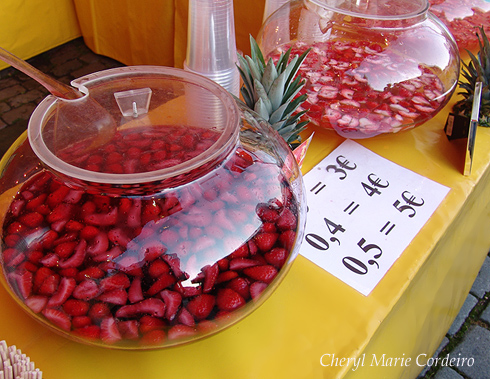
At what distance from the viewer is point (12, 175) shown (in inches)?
23.7

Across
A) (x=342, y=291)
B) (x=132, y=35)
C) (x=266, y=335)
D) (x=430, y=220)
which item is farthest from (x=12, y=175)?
(x=132, y=35)

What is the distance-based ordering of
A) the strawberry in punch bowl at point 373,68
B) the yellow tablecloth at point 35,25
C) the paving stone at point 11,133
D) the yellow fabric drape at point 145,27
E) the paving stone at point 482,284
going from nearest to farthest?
1. the strawberry in punch bowl at point 373,68
2. the paving stone at point 482,284
3. the yellow fabric drape at point 145,27
4. the paving stone at point 11,133
5. the yellow tablecloth at point 35,25

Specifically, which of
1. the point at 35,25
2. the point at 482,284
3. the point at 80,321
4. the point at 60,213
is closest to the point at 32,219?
the point at 60,213

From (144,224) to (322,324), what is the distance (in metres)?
0.35

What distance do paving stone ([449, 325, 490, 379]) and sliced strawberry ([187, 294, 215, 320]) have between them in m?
1.16

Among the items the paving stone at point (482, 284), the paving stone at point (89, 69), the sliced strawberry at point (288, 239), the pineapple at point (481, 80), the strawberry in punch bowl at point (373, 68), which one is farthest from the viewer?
the paving stone at point (89, 69)

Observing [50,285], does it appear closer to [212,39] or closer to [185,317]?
[185,317]

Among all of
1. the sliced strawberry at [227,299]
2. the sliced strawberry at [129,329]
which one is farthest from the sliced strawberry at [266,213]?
the sliced strawberry at [129,329]

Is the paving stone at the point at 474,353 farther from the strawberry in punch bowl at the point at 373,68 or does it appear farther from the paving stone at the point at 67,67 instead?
the paving stone at the point at 67,67

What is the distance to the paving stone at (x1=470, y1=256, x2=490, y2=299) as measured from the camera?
61.3 inches

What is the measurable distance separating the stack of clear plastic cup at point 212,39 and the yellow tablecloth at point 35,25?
1.85 meters

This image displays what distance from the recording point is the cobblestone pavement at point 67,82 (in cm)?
133

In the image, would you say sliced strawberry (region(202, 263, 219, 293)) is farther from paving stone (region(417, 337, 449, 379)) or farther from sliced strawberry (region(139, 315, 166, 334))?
paving stone (region(417, 337, 449, 379))

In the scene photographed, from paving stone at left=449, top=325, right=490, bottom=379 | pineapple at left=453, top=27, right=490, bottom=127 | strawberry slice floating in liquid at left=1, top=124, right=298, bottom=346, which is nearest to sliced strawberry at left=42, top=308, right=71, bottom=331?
strawberry slice floating in liquid at left=1, top=124, right=298, bottom=346
